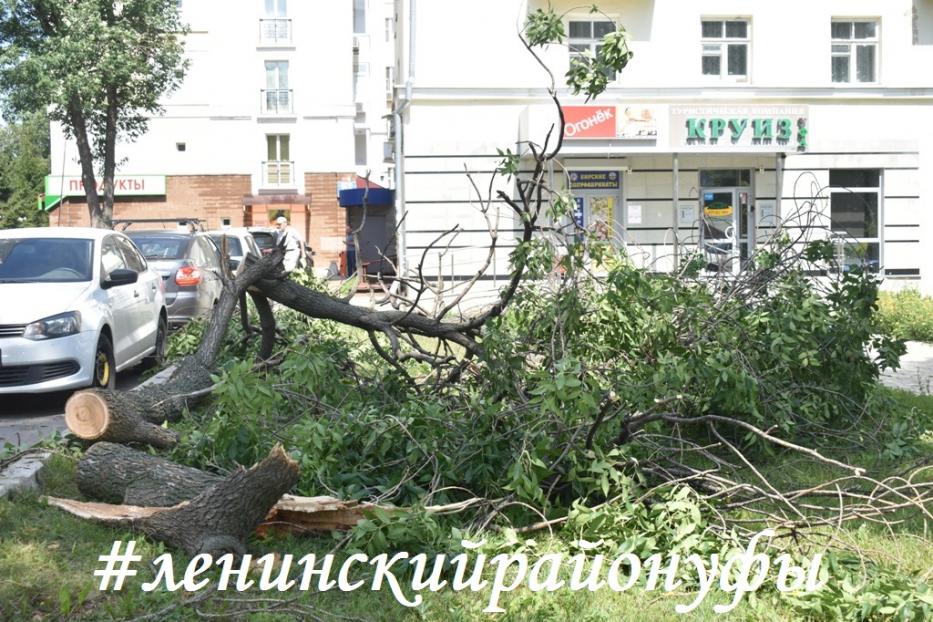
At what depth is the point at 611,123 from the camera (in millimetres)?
22922

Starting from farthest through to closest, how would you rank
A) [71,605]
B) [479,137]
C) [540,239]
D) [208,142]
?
[208,142] → [479,137] → [540,239] → [71,605]

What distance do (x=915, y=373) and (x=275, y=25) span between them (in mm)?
43827

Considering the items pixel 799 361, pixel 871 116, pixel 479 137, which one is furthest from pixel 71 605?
pixel 871 116

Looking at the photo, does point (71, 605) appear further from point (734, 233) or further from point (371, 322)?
point (734, 233)

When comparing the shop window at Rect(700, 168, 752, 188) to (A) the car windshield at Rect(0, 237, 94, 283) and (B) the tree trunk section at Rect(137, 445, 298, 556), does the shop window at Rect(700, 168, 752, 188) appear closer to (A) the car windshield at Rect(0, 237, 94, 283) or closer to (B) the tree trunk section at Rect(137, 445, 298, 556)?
(A) the car windshield at Rect(0, 237, 94, 283)

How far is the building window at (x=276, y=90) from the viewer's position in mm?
50688

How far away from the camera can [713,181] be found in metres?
24.8

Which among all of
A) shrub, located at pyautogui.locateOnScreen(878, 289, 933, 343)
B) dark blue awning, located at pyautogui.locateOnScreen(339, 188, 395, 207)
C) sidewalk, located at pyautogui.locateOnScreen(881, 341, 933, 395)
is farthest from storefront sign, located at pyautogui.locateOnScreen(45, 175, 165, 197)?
sidewalk, located at pyautogui.locateOnScreen(881, 341, 933, 395)

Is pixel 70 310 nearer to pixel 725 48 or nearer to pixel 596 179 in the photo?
pixel 596 179

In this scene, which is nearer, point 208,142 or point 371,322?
point 371,322

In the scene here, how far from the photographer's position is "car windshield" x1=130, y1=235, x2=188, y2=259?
16.0m

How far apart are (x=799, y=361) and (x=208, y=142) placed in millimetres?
46197

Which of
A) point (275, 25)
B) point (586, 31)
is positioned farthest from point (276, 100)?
point (586, 31)

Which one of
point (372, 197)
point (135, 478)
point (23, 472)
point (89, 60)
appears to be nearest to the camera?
point (135, 478)
